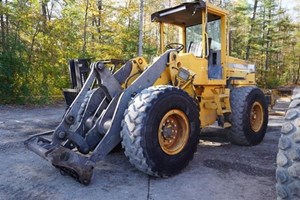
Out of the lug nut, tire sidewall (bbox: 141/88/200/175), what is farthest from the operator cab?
the lug nut

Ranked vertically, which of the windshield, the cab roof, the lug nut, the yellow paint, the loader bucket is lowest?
the loader bucket

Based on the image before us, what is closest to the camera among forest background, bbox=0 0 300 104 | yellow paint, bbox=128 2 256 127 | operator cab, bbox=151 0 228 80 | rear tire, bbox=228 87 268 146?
yellow paint, bbox=128 2 256 127

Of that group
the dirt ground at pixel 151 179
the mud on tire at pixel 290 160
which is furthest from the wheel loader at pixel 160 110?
the mud on tire at pixel 290 160

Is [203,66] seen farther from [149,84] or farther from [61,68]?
[61,68]

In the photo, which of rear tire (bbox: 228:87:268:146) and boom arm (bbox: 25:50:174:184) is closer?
boom arm (bbox: 25:50:174:184)

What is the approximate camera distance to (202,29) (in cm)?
489

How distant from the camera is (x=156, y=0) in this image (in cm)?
2558

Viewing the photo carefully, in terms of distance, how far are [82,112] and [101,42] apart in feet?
40.5

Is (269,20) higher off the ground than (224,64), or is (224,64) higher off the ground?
(269,20)

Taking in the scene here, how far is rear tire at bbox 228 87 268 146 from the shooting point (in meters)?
5.05

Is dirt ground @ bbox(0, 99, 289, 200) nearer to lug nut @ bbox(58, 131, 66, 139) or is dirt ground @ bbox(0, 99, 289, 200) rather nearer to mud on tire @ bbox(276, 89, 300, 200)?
lug nut @ bbox(58, 131, 66, 139)

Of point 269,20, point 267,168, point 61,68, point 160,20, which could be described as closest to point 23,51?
point 61,68

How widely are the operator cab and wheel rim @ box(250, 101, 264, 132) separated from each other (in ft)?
3.17

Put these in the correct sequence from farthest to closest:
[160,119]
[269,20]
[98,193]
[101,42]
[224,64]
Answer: [269,20] → [101,42] → [224,64] → [160,119] → [98,193]
